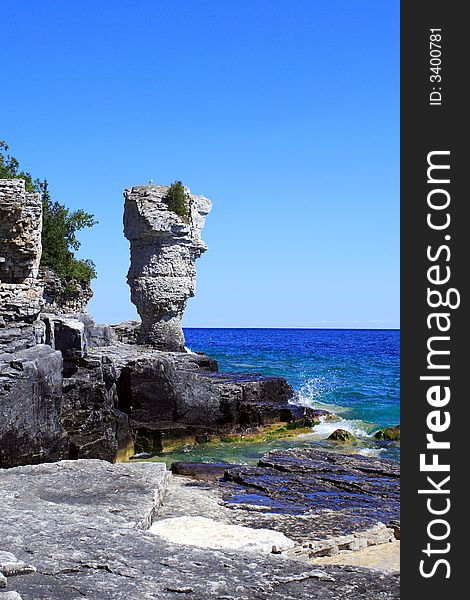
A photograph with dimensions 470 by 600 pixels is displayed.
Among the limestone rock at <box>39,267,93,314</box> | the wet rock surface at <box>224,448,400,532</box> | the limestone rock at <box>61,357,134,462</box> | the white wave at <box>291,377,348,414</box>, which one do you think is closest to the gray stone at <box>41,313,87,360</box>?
the limestone rock at <box>61,357,134,462</box>

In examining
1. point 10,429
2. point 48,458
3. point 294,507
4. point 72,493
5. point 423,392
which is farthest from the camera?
point 48,458

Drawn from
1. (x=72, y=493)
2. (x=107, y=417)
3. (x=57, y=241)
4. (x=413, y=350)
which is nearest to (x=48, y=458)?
(x=107, y=417)

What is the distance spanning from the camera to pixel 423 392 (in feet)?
12.1

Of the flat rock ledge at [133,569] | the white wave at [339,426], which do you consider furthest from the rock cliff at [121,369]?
the flat rock ledge at [133,569]

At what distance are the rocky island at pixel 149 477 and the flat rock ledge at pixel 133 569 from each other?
1 centimetres

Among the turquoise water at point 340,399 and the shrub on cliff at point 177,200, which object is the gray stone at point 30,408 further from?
the shrub on cliff at point 177,200

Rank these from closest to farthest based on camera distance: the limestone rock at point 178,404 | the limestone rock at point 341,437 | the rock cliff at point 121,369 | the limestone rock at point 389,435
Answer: the rock cliff at point 121,369, the limestone rock at point 178,404, the limestone rock at point 341,437, the limestone rock at point 389,435

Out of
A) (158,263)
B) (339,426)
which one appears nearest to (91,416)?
(339,426)

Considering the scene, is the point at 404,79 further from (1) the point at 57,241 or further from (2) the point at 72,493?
(1) the point at 57,241

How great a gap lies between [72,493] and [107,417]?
7.39 metres

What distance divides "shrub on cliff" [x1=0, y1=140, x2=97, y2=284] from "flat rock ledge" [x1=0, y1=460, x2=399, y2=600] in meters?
23.7

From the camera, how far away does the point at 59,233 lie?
31156mm

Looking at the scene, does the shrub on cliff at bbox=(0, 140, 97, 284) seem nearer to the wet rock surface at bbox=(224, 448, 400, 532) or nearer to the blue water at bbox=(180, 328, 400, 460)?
the blue water at bbox=(180, 328, 400, 460)

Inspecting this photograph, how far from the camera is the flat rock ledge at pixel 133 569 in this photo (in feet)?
14.4
